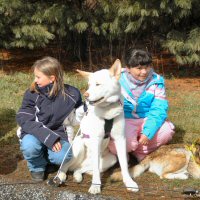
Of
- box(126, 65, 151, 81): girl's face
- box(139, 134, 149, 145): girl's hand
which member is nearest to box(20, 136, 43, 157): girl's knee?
box(139, 134, 149, 145): girl's hand

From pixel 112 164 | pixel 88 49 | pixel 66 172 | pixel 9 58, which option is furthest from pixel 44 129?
pixel 9 58

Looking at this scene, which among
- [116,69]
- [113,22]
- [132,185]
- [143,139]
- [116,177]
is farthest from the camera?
[113,22]

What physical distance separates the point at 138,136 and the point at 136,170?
418mm

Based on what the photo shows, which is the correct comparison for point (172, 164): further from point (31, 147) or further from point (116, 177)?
point (31, 147)

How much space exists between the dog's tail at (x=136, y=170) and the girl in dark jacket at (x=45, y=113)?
1.67 ft

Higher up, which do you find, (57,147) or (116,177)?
(57,147)

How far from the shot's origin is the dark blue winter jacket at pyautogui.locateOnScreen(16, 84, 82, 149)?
14.7ft

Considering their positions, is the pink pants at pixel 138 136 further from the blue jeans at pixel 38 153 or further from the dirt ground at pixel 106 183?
the blue jeans at pixel 38 153

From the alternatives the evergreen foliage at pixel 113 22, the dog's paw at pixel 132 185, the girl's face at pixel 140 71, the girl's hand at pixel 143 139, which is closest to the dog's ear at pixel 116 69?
the girl's face at pixel 140 71

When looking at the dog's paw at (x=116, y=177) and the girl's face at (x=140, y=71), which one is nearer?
the dog's paw at (x=116, y=177)

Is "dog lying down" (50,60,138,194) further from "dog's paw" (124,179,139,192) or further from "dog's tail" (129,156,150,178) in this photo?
"dog's tail" (129,156,150,178)

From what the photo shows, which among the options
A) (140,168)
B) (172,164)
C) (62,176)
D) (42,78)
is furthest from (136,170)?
(42,78)

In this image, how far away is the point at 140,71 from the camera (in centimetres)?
462

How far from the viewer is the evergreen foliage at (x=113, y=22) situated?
897cm
